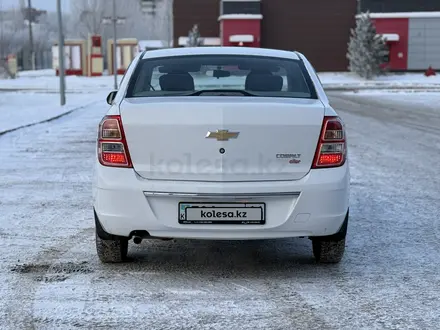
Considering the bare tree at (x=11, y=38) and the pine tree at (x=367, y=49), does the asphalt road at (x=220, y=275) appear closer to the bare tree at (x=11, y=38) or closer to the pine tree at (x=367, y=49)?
the pine tree at (x=367, y=49)

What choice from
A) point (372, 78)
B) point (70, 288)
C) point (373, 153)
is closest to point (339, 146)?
point (70, 288)

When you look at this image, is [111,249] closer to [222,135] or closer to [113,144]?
[113,144]

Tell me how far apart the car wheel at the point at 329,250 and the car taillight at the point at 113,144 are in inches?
60.0

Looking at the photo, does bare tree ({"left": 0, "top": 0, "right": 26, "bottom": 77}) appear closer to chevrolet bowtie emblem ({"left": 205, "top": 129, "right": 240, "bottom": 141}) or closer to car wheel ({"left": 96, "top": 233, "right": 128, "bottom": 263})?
car wheel ({"left": 96, "top": 233, "right": 128, "bottom": 263})

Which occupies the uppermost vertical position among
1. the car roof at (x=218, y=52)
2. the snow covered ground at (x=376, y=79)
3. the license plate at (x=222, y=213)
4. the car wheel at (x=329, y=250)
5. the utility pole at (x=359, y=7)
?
the utility pole at (x=359, y=7)

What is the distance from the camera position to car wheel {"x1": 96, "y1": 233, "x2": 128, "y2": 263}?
525cm

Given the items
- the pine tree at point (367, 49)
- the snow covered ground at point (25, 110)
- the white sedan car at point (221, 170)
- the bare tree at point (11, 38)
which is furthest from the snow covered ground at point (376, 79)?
the white sedan car at point (221, 170)

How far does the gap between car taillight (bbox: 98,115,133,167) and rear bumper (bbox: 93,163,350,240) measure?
0.21ft

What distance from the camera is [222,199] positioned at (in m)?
4.73

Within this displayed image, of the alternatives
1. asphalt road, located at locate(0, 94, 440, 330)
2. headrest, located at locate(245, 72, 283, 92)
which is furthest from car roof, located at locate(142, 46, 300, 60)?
asphalt road, located at locate(0, 94, 440, 330)

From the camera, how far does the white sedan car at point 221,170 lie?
15.5 ft

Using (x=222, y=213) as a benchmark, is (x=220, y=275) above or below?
below

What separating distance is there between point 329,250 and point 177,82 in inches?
65.9

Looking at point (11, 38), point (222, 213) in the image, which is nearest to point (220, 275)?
point (222, 213)
